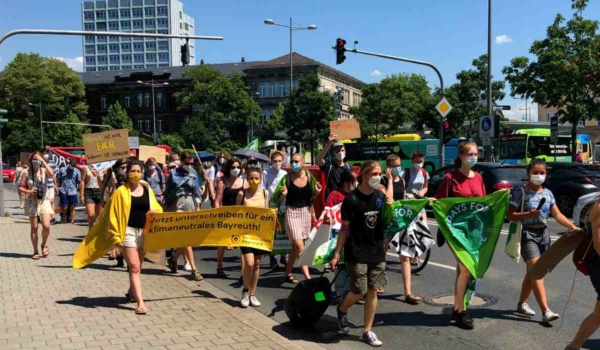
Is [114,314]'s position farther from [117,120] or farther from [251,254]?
[117,120]

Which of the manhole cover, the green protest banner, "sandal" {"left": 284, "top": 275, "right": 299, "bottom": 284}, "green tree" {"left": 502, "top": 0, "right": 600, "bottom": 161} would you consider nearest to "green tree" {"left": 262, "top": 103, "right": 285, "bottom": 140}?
"green tree" {"left": 502, "top": 0, "right": 600, "bottom": 161}

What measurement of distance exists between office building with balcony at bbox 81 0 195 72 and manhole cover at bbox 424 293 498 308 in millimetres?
167148

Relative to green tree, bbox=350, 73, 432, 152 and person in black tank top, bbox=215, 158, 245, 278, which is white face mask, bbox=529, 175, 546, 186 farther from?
green tree, bbox=350, 73, 432, 152

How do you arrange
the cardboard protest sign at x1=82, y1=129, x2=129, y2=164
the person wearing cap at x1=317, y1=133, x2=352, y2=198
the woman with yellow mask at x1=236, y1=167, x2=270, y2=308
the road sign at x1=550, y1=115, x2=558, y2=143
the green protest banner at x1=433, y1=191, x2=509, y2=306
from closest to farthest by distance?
the green protest banner at x1=433, y1=191, x2=509, y2=306 → the woman with yellow mask at x1=236, y1=167, x2=270, y2=308 → the person wearing cap at x1=317, y1=133, x2=352, y2=198 → the cardboard protest sign at x1=82, y1=129, x2=129, y2=164 → the road sign at x1=550, y1=115, x2=558, y2=143

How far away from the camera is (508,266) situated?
884 centimetres

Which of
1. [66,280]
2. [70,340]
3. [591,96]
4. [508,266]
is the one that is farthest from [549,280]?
[591,96]

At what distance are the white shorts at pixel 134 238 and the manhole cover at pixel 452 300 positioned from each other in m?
3.38

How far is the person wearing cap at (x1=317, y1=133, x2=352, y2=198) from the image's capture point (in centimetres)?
767

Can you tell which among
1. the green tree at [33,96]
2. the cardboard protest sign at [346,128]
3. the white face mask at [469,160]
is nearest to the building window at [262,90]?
the green tree at [33,96]

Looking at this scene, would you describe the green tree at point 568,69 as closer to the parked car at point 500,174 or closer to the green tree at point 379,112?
the parked car at point 500,174

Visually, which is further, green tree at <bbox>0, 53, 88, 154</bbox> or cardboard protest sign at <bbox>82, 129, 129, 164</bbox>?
green tree at <bbox>0, 53, 88, 154</bbox>

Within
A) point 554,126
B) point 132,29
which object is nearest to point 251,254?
point 554,126

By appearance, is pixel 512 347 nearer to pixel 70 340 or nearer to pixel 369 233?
pixel 369 233

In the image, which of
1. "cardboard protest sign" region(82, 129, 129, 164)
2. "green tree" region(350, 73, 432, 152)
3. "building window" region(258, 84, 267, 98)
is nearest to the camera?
"cardboard protest sign" region(82, 129, 129, 164)
